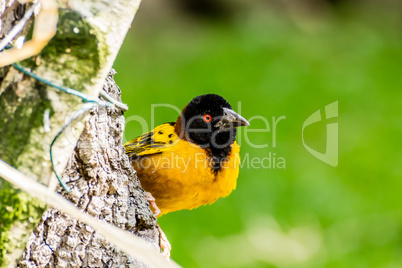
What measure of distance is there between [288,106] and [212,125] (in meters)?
3.11

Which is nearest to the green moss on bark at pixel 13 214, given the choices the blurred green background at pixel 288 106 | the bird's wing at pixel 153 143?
the bird's wing at pixel 153 143

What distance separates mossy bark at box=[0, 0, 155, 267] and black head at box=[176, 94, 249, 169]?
1766 mm

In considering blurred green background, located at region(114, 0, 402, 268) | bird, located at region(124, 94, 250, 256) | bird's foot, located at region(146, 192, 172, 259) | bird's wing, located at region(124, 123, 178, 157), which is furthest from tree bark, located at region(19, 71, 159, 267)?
blurred green background, located at region(114, 0, 402, 268)

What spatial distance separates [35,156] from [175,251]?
9.95 feet

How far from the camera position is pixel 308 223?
17.3ft

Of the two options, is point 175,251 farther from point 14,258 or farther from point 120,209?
point 14,258

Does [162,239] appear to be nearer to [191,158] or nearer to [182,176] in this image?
[182,176]

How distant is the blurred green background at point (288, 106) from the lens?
5.04m

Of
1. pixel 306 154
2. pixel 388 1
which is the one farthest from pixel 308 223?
pixel 388 1

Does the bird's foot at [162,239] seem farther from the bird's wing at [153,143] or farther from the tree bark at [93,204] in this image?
the tree bark at [93,204]

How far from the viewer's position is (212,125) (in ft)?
12.1

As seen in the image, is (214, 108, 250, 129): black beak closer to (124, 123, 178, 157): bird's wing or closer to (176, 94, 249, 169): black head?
(176, 94, 249, 169): black head

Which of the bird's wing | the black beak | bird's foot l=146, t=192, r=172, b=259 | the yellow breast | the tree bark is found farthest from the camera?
the black beak

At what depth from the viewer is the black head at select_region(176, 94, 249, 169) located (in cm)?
361
